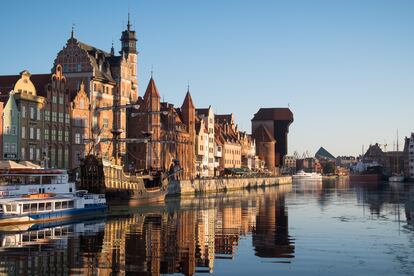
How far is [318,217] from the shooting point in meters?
75.1

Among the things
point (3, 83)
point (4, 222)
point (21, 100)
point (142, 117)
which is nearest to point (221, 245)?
point (4, 222)

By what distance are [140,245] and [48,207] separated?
68.5 feet

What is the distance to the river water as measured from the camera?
124 feet

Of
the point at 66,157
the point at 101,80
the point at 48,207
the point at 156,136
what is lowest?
the point at 48,207

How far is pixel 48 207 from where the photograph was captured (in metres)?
65.0

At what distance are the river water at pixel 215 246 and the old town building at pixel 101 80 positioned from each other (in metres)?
47.6

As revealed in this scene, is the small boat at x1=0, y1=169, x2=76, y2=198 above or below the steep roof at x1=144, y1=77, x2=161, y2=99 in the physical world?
below

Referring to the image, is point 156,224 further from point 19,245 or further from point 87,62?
point 87,62

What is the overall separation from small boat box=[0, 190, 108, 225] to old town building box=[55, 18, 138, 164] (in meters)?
37.3

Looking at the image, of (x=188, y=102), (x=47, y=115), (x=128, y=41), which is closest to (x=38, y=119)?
(x=47, y=115)

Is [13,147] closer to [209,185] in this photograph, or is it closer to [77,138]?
[77,138]

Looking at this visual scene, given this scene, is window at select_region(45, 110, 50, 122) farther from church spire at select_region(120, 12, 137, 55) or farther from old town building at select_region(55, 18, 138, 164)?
church spire at select_region(120, 12, 137, 55)

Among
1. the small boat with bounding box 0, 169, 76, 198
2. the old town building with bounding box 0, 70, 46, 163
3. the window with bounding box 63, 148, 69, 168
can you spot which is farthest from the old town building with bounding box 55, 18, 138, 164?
the small boat with bounding box 0, 169, 76, 198

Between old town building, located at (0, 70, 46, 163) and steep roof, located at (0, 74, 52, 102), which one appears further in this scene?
steep roof, located at (0, 74, 52, 102)
